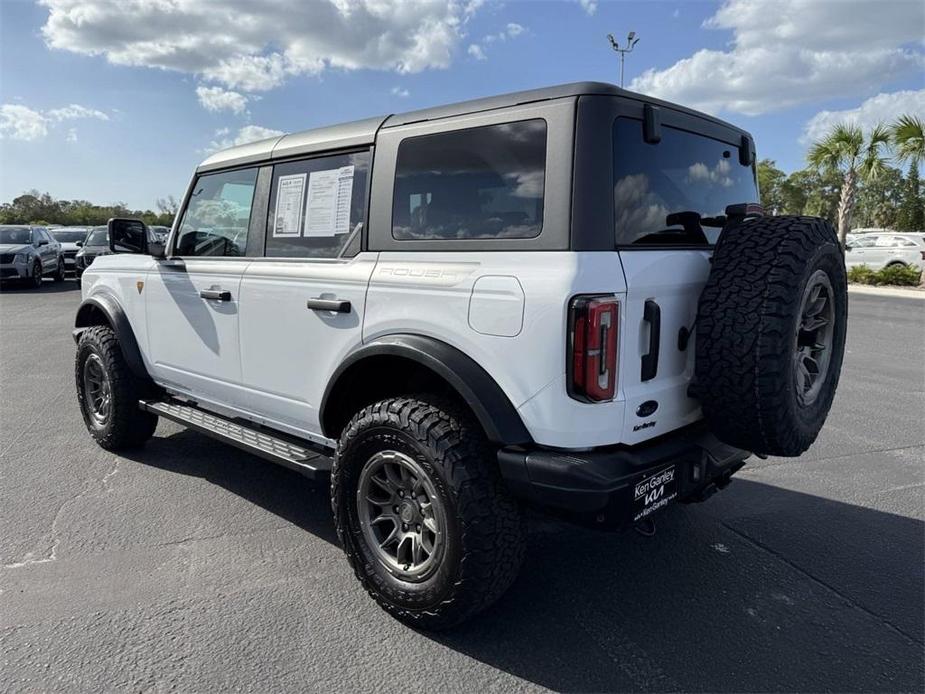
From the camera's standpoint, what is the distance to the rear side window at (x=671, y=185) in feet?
8.23

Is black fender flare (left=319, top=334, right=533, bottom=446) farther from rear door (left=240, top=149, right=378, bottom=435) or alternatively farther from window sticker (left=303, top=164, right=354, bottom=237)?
window sticker (left=303, top=164, right=354, bottom=237)

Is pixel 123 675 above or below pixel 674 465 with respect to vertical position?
below

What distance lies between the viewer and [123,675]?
241 cm

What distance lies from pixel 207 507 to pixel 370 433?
1.66 metres

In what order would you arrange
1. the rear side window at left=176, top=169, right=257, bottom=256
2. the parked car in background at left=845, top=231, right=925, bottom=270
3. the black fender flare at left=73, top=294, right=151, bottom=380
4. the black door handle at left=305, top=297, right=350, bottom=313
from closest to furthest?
the black door handle at left=305, top=297, right=350, bottom=313, the rear side window at left=176, top=169, right=257, bottom=256, the black fender flare at left=73, top=294, right=151, bottom=380, the parked car in background at left=845, top=231, right=925, bottom=270

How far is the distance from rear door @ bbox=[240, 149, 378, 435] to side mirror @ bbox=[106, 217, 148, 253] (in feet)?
3.92

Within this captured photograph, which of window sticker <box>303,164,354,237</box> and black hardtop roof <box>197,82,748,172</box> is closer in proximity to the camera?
black hardtop roof <box>197,82,748,172</box>

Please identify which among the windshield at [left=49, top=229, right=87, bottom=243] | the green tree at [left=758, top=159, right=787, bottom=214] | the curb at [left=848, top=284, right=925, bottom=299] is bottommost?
the curb at [left=848, top=284, right=925, bottom=299]

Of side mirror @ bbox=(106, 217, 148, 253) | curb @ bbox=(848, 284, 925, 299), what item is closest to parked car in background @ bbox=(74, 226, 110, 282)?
side mirror @ bbox=(106, 217, 148, 253)

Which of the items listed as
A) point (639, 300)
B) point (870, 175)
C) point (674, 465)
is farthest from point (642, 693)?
point (870, 175)

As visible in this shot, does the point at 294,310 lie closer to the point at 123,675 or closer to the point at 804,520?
the point at 123,675

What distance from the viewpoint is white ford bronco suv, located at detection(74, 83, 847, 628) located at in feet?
7.73

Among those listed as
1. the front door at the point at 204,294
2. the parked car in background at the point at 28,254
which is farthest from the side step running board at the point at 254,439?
the parked car in background at the point at 28,254

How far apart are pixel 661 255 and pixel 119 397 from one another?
12.2 ft
